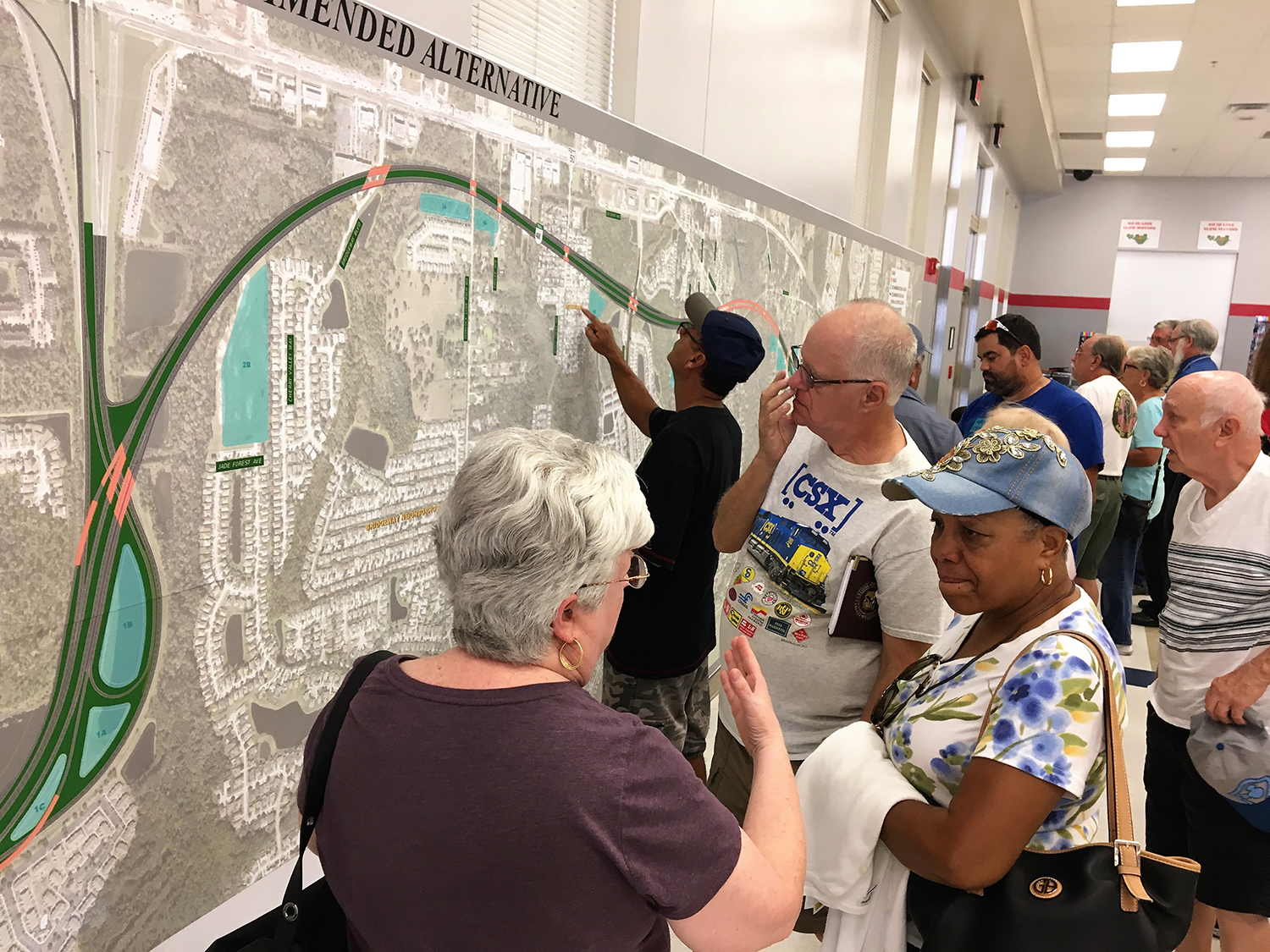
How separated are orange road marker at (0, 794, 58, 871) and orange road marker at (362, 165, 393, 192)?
1155mm

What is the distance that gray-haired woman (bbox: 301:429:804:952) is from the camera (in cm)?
91

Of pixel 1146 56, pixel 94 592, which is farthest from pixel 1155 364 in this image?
pixel 94 592

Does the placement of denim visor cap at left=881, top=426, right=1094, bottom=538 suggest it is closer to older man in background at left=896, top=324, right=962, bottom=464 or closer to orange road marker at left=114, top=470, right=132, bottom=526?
orange road marker at left=114, top=470, right=132, bottom=526

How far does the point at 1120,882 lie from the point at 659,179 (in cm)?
247

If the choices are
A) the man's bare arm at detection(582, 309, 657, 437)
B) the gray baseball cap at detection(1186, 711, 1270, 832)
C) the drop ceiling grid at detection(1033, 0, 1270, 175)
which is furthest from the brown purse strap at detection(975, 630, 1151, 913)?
the drop ceiling grid at detection(1033, 0, 1270, 175)

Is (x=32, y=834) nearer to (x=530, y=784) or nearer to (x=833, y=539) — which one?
(x=530, y=784)

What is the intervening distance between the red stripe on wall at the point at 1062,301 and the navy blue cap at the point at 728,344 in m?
14.9

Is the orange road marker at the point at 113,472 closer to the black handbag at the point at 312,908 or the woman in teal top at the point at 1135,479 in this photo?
the black handbag at the point at 312,908

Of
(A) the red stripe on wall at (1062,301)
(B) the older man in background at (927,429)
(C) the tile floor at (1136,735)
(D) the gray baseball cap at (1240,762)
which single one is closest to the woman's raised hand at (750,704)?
(C) the tile floor at (1136,735)

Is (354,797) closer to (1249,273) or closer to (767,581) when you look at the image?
(767,581)

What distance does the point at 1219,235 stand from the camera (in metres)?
14.2

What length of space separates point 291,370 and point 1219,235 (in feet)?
55.4

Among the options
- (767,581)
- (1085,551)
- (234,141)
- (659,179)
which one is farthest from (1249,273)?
(234,141)

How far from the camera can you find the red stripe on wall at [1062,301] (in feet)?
49.0
